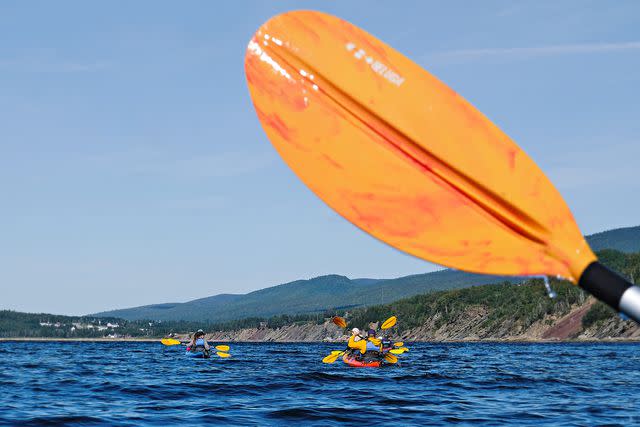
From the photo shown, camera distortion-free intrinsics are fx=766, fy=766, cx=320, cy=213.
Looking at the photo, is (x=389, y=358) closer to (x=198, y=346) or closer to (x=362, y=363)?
(x=362, y=363)

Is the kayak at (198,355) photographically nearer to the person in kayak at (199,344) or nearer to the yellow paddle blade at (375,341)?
the person in kayak at (199,344)

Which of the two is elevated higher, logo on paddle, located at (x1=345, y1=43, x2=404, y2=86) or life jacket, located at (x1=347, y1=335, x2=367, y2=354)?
logo on paddle, located at (x1=345, y1=43, x2=404, y2=86)

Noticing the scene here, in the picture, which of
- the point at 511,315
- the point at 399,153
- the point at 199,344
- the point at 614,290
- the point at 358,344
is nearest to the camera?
the point at 614,290

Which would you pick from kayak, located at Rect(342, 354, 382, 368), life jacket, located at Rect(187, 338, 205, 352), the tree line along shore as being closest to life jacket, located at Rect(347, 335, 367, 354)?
kayak, located at Rect(342, 354, 382, 368)

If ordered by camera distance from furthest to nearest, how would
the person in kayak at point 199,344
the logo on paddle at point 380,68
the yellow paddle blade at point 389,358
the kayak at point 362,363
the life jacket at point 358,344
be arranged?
the person in kayak at point 199,344
the yellow paddle blade at point 389,358
the kayak at point 362,363
the life jacket at point 358,344
the logo on paddle at point 380,68

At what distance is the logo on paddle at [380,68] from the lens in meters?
5.33

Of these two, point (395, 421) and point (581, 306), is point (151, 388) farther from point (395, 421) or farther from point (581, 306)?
point (581, 306)

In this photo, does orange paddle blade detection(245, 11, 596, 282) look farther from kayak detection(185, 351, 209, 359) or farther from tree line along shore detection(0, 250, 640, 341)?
tree line along shore detection(0, 250, 640, 341)

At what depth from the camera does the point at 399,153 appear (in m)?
5.25

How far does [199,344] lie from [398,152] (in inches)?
1517

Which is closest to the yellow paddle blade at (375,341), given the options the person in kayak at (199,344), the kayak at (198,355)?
the person in kayak at (199,344)

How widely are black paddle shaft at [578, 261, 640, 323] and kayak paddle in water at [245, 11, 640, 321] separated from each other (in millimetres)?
423

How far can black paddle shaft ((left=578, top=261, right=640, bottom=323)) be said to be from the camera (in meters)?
3.97

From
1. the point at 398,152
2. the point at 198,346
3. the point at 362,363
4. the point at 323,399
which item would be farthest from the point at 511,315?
the point at 398,152
